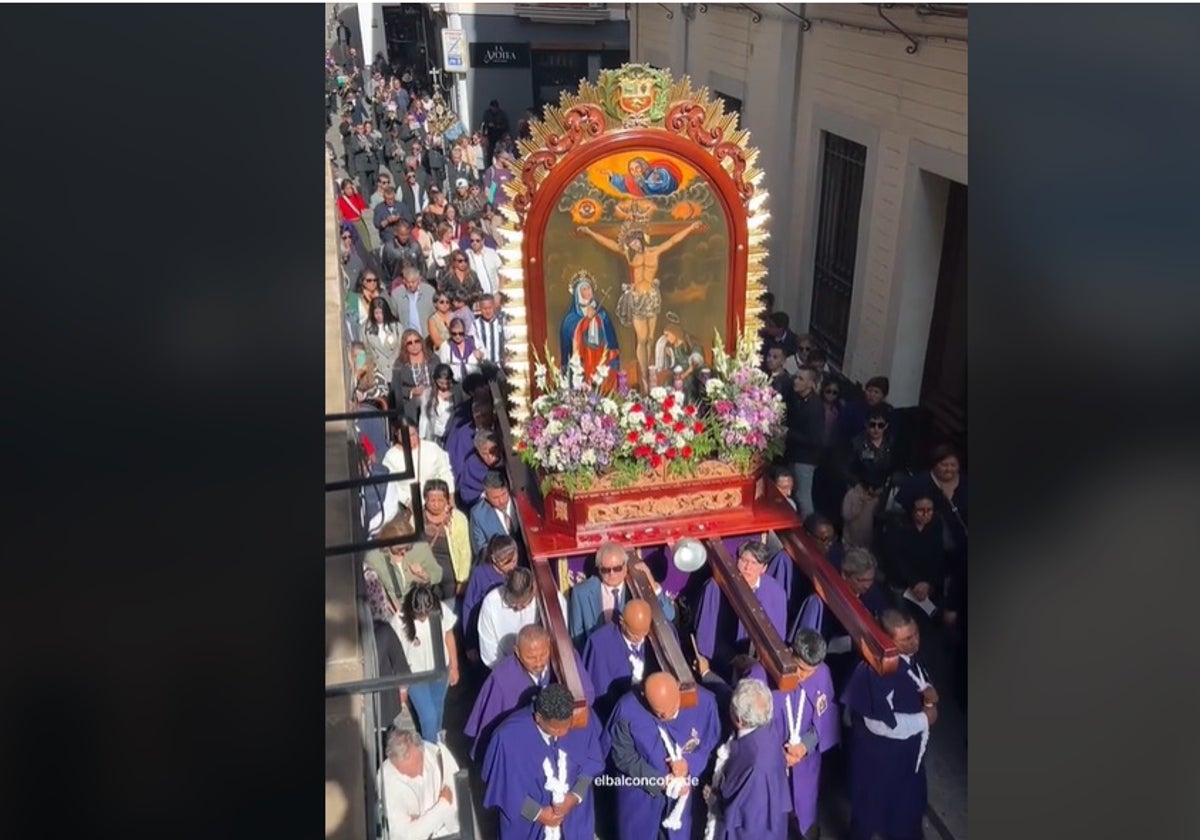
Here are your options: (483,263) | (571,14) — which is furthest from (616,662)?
(571,14)

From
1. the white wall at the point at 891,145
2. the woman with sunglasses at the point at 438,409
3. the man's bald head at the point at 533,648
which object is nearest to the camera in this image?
the man's bald head at the point at 533,648

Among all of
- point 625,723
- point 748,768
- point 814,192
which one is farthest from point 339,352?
point 814,192

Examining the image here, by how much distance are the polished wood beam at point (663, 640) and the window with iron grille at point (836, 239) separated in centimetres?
455

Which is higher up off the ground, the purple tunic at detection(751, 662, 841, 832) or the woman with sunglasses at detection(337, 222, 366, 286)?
the woman with sunglasses at detection(337, 222, 366, 286)

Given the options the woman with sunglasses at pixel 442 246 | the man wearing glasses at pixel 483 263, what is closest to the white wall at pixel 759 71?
the man wearing glasses at pixel 483 263

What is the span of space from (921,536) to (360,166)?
1187 cm

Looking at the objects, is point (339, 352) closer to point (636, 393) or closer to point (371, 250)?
point (636, 393)

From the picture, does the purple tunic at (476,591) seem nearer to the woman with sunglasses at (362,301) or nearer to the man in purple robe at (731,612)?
the man in purple robe at (731,612)

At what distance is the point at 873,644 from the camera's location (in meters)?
4.21

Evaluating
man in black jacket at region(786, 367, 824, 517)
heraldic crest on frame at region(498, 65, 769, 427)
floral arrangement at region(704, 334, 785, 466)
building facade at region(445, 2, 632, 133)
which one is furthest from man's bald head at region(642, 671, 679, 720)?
building facade at region(445, 2, 632, 133)

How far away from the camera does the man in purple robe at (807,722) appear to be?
164 inches

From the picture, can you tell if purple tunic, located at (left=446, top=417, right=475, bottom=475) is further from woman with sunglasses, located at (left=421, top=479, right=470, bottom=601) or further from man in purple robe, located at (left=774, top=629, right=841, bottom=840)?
man in purple robe, located at (left=774, top=629, right=841, bottom=840)

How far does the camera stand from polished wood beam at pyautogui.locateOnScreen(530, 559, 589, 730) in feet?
13.1

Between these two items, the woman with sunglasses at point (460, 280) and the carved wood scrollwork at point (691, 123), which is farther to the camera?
the woman with sunglasses at point (460, 280)
